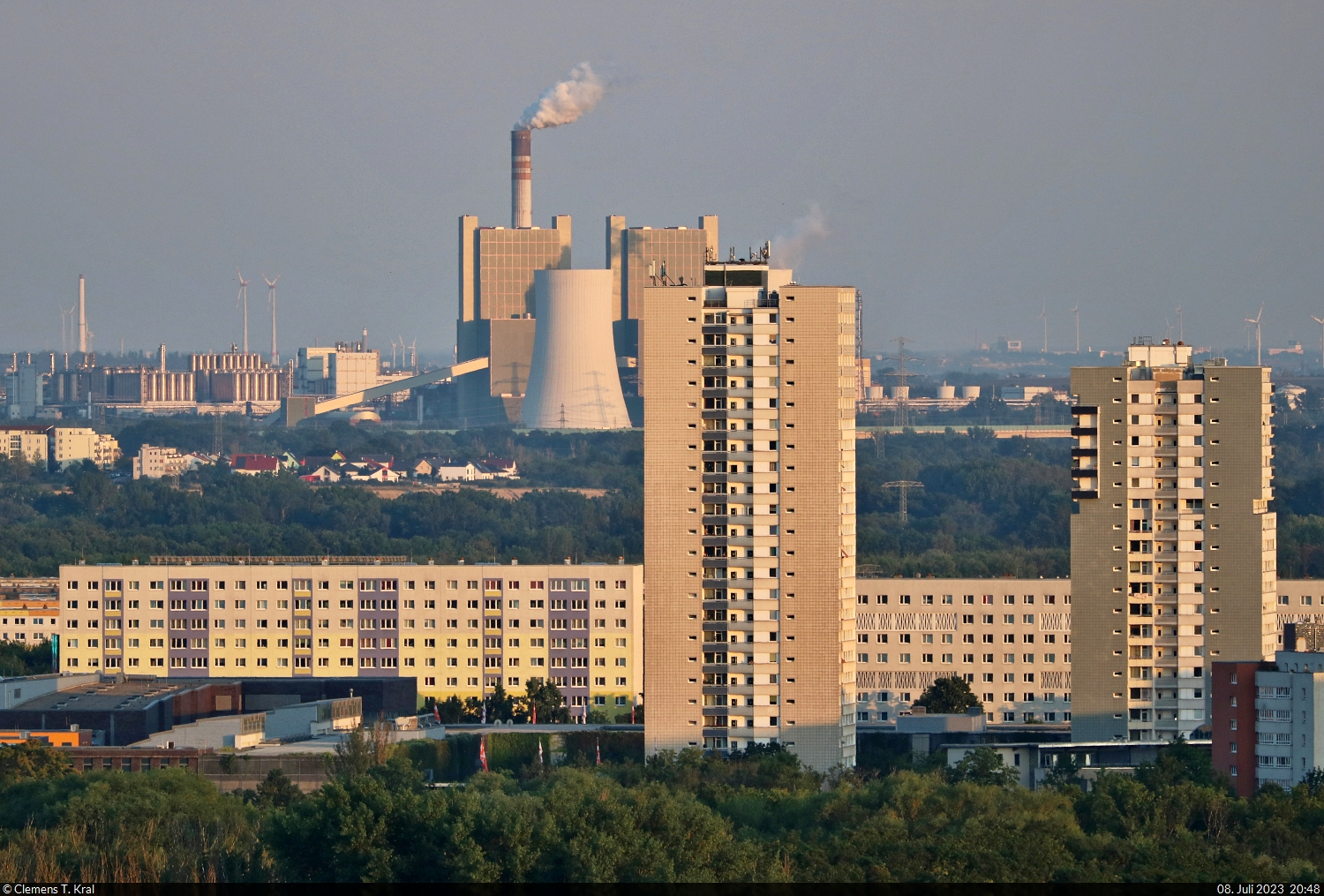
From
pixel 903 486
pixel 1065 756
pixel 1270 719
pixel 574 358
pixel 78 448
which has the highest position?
pixel 574 358

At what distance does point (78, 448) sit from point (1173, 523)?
322 feet

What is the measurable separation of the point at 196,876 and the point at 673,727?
41.6 ft

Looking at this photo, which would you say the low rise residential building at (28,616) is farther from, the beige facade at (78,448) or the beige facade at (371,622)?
the beige facade at (78,448)

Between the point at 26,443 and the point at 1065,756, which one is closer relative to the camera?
the point at 1065,756

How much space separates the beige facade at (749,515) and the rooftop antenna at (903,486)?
159ft

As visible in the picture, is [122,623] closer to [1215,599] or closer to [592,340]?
[1215,599]

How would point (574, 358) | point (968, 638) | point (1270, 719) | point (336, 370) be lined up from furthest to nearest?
point (336, 370)
point (574, 358)
point (968, 638)
point (1270, 719)

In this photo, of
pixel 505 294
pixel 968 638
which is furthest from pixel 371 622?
pixel 505 294

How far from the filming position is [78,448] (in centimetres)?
13562

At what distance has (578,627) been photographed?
2272 inches

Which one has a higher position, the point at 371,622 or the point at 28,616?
the point at 371,622

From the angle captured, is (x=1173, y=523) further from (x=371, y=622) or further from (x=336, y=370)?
(x=336, y=370)

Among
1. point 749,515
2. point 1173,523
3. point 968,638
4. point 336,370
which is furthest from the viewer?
point 336,370

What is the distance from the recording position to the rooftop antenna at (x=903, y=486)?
300ft
